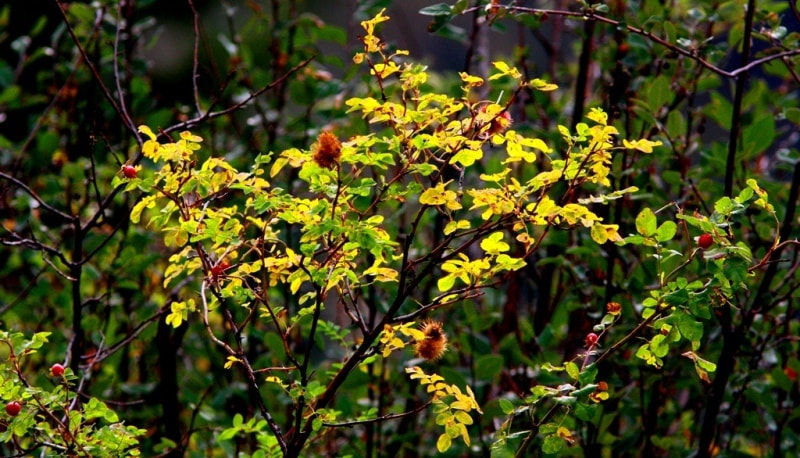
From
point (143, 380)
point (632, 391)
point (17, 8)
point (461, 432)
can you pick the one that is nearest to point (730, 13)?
point (632, 391)

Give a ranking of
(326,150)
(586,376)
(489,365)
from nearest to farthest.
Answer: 1. (326,150)
2. (586,376)
3. (489,365)

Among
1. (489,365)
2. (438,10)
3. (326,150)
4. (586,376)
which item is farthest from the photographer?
(489,365)

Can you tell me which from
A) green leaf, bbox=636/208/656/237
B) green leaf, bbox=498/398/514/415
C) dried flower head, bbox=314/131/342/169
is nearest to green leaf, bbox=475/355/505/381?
green leaf, bbox=498/398/514/415

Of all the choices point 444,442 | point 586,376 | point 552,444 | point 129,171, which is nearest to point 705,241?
point 586,376

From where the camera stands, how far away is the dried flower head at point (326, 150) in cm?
133

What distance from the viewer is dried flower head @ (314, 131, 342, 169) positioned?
1.33m

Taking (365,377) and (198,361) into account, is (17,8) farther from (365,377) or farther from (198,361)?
(365,377)

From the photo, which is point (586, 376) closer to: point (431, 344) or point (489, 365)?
point (431, 344)

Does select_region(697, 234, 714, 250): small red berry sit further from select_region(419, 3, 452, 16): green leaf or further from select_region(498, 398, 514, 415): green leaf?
select_region(419, 3, 452, 16): green leaf

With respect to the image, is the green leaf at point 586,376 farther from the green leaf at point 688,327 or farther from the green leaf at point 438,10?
the green leaf at point 438,10

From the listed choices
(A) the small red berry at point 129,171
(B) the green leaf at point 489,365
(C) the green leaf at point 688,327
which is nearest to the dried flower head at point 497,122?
(C) the green leaf at point 688,327

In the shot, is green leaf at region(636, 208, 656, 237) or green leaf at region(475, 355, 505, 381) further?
green leaf at region(475, 355, 505, 381)

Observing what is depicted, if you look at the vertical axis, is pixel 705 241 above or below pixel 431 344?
Result: above

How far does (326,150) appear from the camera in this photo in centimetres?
133
